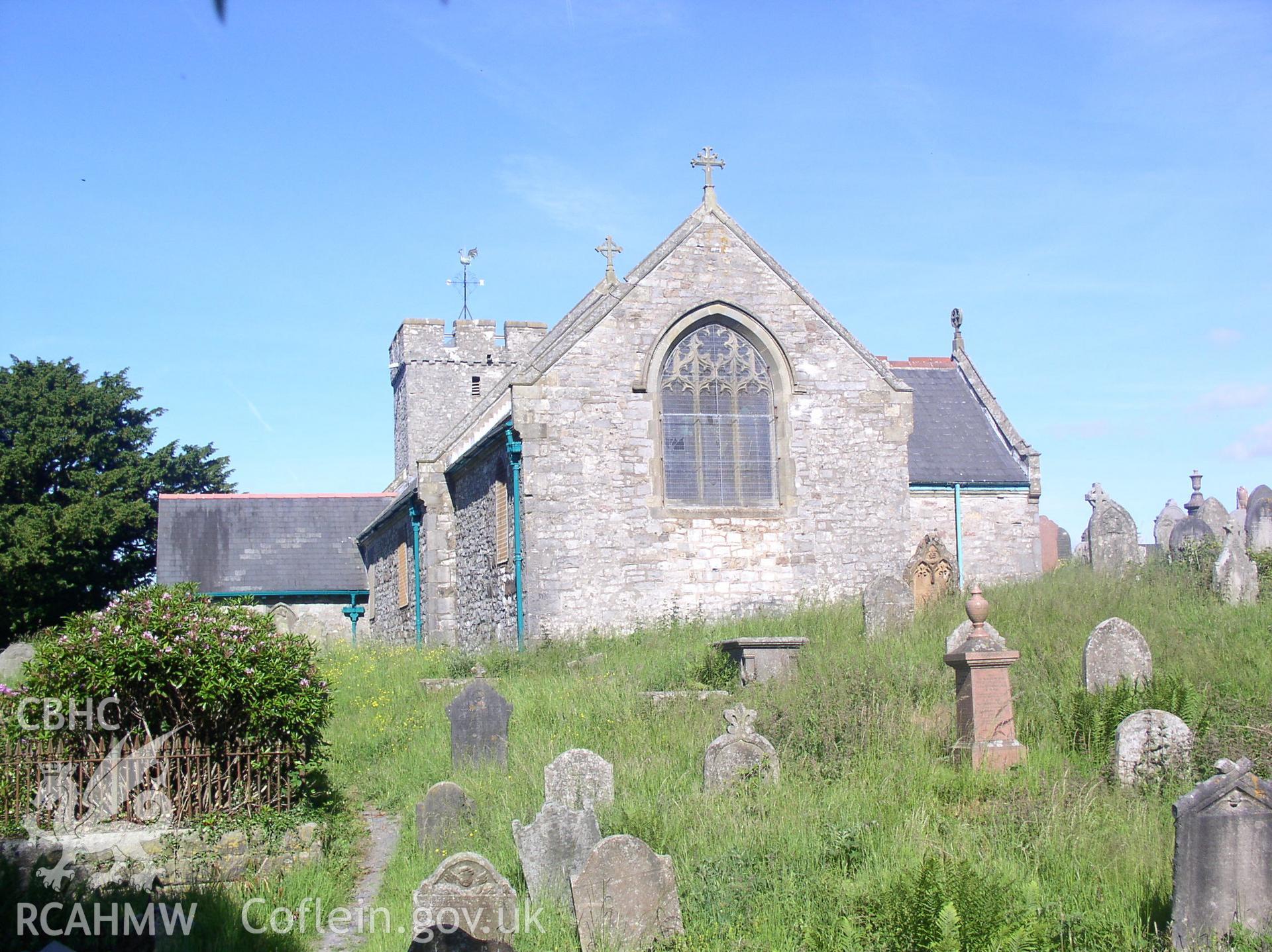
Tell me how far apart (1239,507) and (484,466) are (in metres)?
21.0

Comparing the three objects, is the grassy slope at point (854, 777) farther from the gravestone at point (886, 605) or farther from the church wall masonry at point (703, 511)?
the church wall masonry at point (703, 511)

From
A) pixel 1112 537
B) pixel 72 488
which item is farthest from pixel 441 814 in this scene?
pixel 72 488

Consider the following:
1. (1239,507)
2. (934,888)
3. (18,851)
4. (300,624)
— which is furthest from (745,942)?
(1239,507)

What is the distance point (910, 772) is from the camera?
968 cm

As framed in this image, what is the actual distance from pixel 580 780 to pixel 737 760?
52.1 inches

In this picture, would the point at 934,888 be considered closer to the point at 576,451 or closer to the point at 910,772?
the point at 910,772

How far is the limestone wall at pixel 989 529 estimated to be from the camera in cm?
2228

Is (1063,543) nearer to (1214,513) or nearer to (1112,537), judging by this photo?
(1214,513)

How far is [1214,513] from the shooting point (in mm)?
25156

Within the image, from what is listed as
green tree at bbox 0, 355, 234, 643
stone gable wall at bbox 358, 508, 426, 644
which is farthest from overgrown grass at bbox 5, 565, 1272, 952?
green tree at bbox 0, 355, 234, 643

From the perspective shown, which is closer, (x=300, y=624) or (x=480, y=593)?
(x=480, y=593)

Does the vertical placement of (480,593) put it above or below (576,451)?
below

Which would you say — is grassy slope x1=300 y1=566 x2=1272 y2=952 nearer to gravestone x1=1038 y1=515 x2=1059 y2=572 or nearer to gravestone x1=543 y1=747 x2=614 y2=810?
gravestone x1=543 y1=747 x2=614 y2=810

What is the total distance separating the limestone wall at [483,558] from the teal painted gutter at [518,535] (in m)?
0.29
